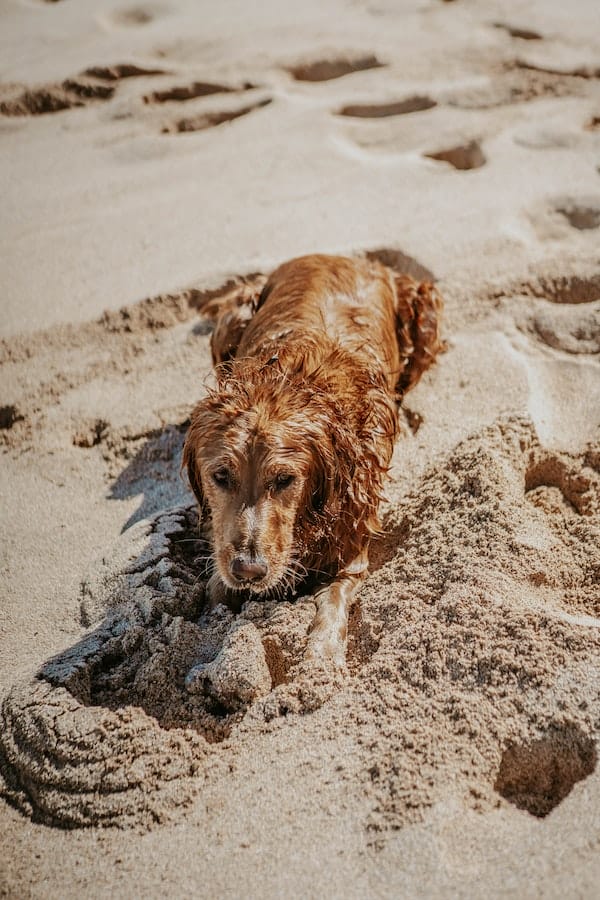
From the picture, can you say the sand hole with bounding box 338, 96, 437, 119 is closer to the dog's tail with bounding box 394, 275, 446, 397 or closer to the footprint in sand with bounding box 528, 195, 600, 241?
the footprint in sand with bounding box 528, 195, 600, 241

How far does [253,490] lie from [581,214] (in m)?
3.78

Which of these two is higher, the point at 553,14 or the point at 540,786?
the point at 553,14

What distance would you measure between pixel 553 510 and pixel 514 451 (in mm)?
→ 360

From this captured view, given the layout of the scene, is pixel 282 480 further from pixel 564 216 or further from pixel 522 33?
pixel 522 33

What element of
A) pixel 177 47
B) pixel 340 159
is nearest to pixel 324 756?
pixel 340 159

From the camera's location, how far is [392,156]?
6.38 metres

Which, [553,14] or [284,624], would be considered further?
[553,14]

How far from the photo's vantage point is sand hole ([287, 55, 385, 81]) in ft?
24.2

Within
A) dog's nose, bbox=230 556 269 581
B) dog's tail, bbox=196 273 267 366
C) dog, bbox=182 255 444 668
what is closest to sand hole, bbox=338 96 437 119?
dog's tail, bbox=196 273 267 366

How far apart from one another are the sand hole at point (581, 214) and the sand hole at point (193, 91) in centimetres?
330

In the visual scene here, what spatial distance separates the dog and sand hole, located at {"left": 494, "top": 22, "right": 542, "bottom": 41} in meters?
4.98

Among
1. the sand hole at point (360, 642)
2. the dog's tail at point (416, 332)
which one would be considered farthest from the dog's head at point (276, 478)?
the dog's tail at point (416, 332)

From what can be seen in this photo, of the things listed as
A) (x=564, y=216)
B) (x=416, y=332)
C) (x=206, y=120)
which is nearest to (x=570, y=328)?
(x=416, y=332)

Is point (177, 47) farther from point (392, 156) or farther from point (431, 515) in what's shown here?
point (431, 515)
